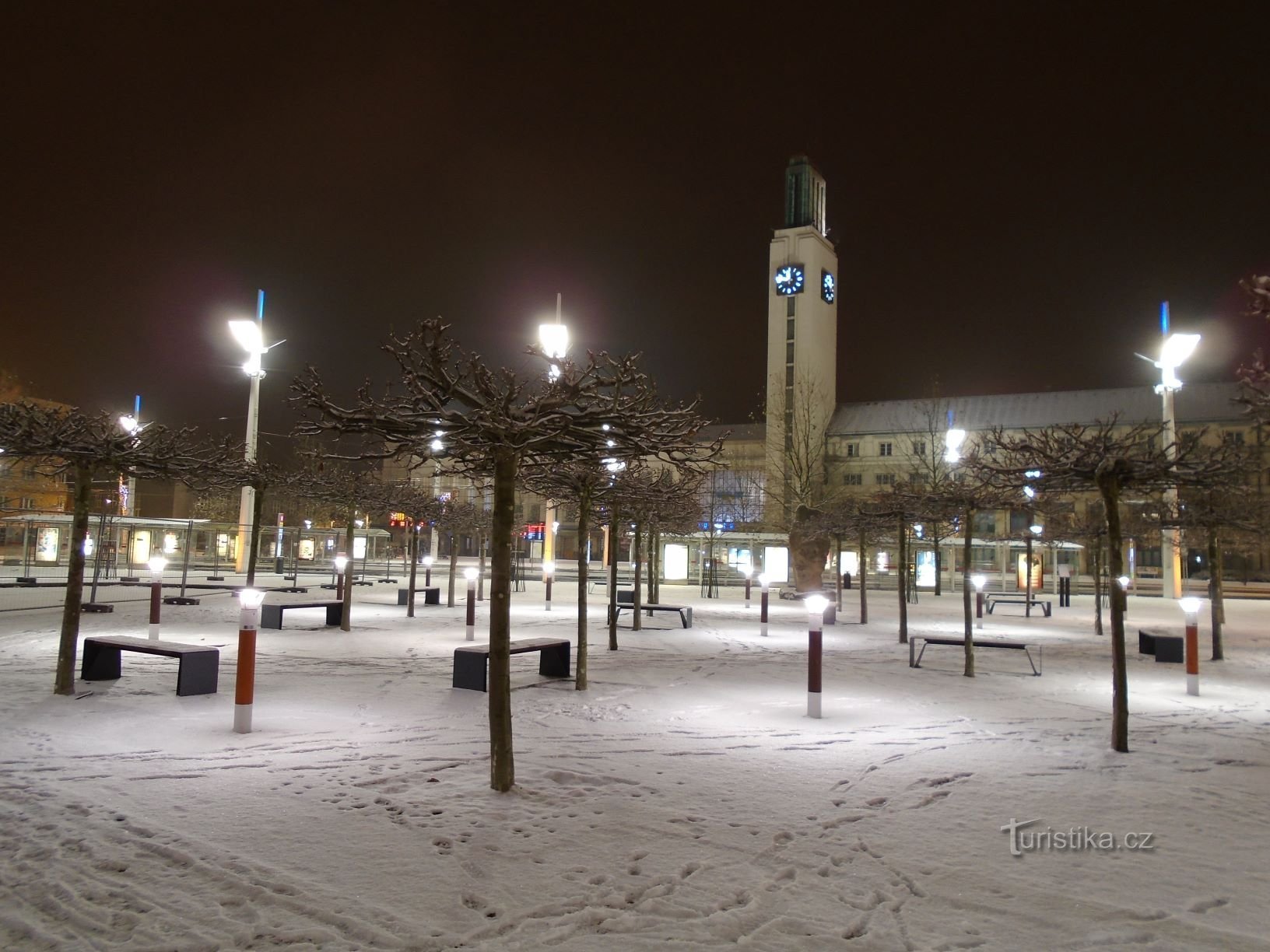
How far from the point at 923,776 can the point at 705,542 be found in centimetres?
3403

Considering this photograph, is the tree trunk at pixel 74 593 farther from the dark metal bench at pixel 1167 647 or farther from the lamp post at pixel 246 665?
the dark metal bench at pixel 1167 647

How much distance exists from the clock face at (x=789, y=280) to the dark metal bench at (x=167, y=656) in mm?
70612

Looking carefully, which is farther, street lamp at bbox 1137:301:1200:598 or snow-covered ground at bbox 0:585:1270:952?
street lamp at bbox 1137:301:1200:598

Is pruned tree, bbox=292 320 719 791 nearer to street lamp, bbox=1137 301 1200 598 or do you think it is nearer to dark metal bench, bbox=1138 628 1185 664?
dark metal bench, bbox=1138 628 1185 664

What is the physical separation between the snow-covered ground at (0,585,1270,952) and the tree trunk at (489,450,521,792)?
290mm

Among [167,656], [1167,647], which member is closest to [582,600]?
[167,656]

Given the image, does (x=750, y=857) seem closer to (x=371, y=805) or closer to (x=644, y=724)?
(x=371, y=805)

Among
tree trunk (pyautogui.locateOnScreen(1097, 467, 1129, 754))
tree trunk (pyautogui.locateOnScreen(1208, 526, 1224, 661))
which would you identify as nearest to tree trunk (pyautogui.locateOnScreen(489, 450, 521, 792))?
tree trunk (pyautogui.locateOnScreen(1097, 467, 1129, 754))

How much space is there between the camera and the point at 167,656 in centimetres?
1112

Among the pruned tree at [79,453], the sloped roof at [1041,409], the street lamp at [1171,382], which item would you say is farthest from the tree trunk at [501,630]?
the sloped roof at [1041,409]

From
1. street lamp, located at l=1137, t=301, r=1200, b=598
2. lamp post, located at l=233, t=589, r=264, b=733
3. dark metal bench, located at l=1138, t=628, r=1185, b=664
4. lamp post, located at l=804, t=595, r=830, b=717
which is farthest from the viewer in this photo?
street lamp, located at l=1137, t=301, r=1200, b=598

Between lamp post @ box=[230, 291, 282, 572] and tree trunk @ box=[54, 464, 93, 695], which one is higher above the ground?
lamp post @ box=[230, 291, 282, 572]

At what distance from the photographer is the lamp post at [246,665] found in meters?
8.26

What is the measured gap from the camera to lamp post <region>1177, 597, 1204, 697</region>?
39.3 ft
